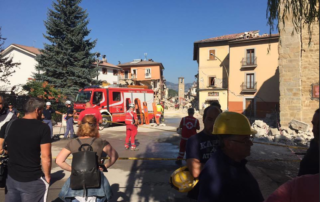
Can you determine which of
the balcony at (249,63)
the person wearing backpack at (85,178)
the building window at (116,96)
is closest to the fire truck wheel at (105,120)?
the building window at (116,96)

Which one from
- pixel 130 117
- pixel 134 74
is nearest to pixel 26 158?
pixel 130 117

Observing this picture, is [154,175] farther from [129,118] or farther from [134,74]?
[134,74]

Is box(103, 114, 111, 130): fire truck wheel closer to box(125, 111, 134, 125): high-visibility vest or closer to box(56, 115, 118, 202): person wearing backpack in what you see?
box(125, 111, 134, 125): high-visibility vest

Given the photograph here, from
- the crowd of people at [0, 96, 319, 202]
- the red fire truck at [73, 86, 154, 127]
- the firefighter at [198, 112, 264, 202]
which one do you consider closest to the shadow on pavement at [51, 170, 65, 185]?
the crowd of people at [0, 96, 319, 202]

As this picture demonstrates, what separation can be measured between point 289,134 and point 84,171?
1110 centimetres

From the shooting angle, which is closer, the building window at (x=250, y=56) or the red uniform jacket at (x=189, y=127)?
the red uniform jacket at (x=189, y=127)

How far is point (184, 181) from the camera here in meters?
2.34

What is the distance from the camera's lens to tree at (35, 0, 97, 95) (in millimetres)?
21469

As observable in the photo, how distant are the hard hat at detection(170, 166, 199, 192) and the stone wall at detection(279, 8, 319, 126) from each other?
38.1ft

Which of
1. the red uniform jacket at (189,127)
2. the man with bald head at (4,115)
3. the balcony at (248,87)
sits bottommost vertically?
the red uniform jacket at (189,127)

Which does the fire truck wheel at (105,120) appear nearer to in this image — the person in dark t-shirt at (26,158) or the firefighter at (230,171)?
the person in dark t-shirt at (26,158)

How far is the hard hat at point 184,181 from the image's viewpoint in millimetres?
2316

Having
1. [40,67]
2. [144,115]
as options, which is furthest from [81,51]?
[144,115]

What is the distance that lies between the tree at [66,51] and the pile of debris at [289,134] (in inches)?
693
